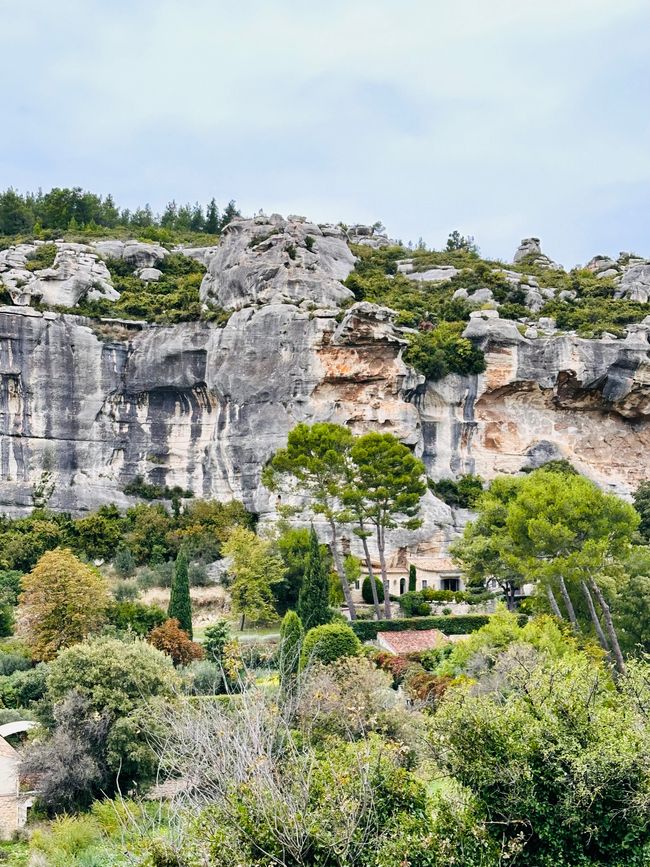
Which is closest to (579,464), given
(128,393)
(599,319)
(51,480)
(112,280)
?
(599,319)

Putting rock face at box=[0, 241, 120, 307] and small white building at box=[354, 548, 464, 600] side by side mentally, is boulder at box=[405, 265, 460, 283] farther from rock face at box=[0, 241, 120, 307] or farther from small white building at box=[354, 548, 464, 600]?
small white building at box=[354, 548, 464, 600]

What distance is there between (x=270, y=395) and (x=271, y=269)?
26.6 ft

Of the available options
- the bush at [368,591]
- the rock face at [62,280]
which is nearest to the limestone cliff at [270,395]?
the rock face at [62,280]

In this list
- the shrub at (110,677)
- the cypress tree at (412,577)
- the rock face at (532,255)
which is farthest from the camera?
the rock face at (532,255)

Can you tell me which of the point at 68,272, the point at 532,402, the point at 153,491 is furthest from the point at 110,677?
the point at 68,272

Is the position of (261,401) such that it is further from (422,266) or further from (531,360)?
(422,266)

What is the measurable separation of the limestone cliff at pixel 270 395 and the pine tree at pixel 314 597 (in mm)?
12303

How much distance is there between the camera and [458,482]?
148 feet

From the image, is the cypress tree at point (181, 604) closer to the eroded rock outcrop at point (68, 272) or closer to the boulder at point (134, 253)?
the eroded rock outcrop at point (68, 272)

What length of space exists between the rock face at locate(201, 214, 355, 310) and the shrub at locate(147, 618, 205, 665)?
72.3 ft

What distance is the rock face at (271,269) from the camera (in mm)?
48188

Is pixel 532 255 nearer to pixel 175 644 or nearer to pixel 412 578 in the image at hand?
pixel 412 578

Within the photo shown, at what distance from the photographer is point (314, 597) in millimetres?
30141

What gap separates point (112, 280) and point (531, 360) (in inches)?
1043
